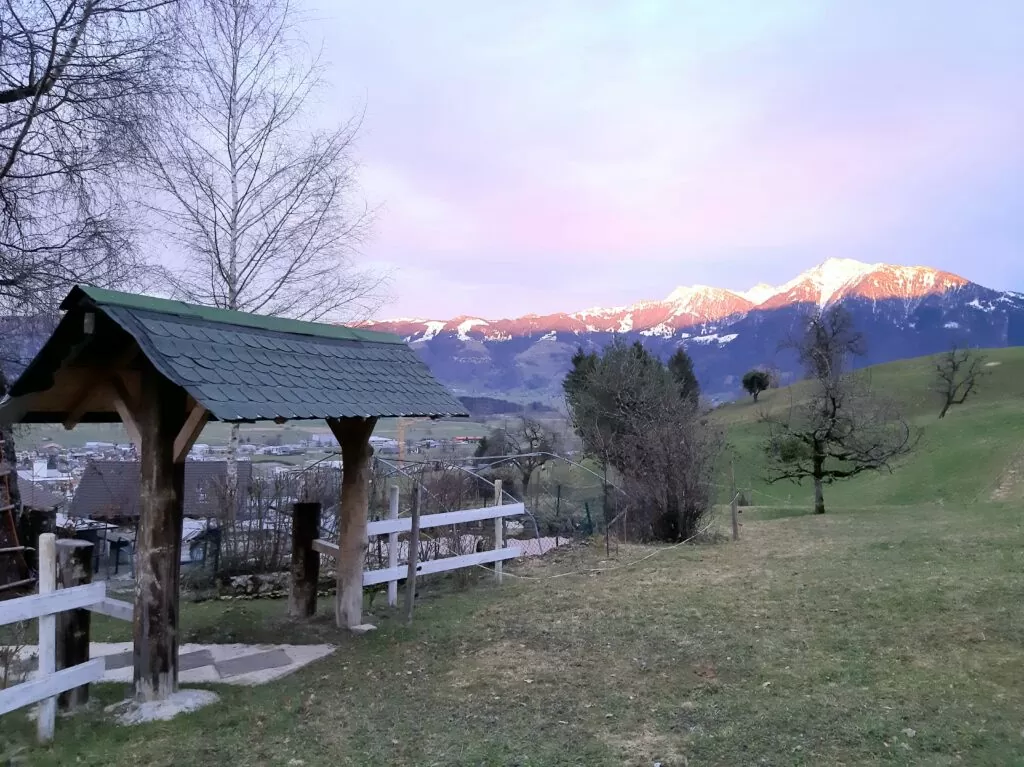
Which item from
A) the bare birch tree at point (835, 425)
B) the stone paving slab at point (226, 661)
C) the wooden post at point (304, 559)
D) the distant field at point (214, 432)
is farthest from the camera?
the bare birch tree at point (835, 425)

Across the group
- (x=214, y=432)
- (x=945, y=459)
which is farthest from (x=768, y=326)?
(x=214, y=432)

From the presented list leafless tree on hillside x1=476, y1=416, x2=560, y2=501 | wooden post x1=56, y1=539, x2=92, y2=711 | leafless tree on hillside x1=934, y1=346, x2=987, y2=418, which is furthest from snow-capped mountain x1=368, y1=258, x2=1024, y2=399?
wooden post x1=56, y1=539, x2=92, y2=711

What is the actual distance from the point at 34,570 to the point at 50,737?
569cm

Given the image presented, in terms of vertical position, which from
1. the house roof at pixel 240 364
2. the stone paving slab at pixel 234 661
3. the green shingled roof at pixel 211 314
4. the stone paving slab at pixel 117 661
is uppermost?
the green shingled roof at pixel 211 314

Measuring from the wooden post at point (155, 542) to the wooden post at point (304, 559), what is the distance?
2.37m

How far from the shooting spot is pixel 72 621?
4.64 metres

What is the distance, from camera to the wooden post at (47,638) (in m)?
4.15

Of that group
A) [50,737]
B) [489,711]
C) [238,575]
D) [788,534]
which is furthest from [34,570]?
[788,534]

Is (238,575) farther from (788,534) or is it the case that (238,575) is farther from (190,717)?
(788,534)

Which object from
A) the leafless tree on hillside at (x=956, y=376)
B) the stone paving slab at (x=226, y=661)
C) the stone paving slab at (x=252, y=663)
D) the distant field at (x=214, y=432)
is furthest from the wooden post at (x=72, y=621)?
the leafless tree on hillside at (x=956, y=376)

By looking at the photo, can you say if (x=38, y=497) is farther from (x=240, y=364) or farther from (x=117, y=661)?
(x=240, y=364)

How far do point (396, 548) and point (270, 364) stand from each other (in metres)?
3.37

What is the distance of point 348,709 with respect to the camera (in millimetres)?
4770

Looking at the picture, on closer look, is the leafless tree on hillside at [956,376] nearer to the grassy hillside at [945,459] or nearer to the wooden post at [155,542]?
the grassy hillside at [945,459]
